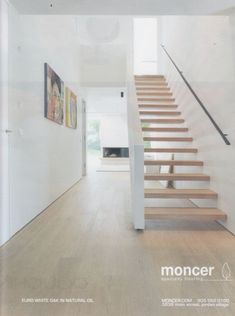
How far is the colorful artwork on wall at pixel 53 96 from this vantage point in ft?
13.2

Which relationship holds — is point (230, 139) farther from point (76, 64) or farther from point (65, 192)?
point (76, 64)

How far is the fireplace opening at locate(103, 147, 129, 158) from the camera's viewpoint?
1239cm

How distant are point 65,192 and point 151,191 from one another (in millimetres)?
2380

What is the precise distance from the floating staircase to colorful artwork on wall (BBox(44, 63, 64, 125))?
1447mm

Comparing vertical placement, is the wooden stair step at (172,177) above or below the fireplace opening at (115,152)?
below

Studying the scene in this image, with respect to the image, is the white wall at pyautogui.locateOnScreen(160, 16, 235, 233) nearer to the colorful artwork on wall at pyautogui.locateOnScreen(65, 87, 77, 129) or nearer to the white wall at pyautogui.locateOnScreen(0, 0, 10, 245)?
the colorful artwork on wall at pyautogui.locateOnScreen(65, 87, 77, 129)

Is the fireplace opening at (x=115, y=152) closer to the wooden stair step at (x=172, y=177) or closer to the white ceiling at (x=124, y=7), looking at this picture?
the wooden stair step at (x=172, y=177)

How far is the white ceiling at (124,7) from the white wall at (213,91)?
1.12 feet

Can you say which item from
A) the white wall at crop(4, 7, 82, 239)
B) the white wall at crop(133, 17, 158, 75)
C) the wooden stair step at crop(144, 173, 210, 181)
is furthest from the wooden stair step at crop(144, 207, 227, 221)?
the white wall at crop(133, 17, 158, 75)

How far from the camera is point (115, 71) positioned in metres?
7.94

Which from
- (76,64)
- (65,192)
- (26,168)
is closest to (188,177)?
(26,168)

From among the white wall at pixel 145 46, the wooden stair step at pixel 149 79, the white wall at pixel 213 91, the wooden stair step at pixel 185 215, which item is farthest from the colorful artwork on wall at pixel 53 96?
the white wall at pixel 145 46

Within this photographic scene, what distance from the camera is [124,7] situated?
3.09 metres

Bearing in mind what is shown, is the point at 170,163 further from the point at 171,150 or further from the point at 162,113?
the point at 162,113
